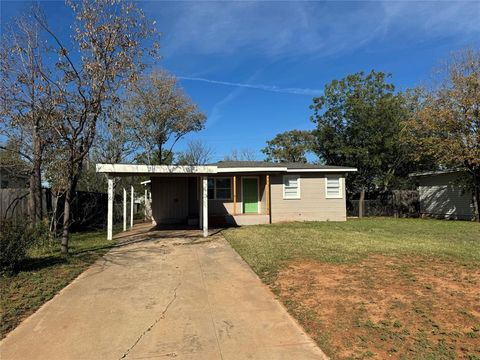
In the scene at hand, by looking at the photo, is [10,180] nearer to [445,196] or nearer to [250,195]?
[250,195]

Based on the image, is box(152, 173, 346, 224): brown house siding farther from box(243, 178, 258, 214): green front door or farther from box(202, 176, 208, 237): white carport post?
box(202, 176, 208, 237): white carport post

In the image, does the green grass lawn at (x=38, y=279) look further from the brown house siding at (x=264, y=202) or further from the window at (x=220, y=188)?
the brown house siding at (x=264, y=202)

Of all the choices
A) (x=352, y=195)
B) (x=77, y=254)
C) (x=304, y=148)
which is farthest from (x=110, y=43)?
(x=304, y=148)

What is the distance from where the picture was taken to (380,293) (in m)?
5.55

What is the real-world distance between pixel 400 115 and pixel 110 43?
2347 centimetres

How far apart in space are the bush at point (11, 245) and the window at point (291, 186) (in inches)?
498

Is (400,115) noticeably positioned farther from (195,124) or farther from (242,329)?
(242,329)

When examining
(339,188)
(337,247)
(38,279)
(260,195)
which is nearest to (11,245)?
(38,279)

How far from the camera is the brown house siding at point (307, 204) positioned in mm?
18094

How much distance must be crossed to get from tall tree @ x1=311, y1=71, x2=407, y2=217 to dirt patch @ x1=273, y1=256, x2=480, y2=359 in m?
18.8

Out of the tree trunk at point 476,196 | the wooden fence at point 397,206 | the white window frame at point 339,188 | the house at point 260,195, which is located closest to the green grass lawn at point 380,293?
the house at point 260,195

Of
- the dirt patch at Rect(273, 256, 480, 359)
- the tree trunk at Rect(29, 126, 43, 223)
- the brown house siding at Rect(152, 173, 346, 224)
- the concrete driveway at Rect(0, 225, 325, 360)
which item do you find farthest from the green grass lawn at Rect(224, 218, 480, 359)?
the brown house siding at Rect(152, 173, 346, 224)

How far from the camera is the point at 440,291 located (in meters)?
5.54

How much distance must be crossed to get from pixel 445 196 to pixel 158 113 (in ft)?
65.9
